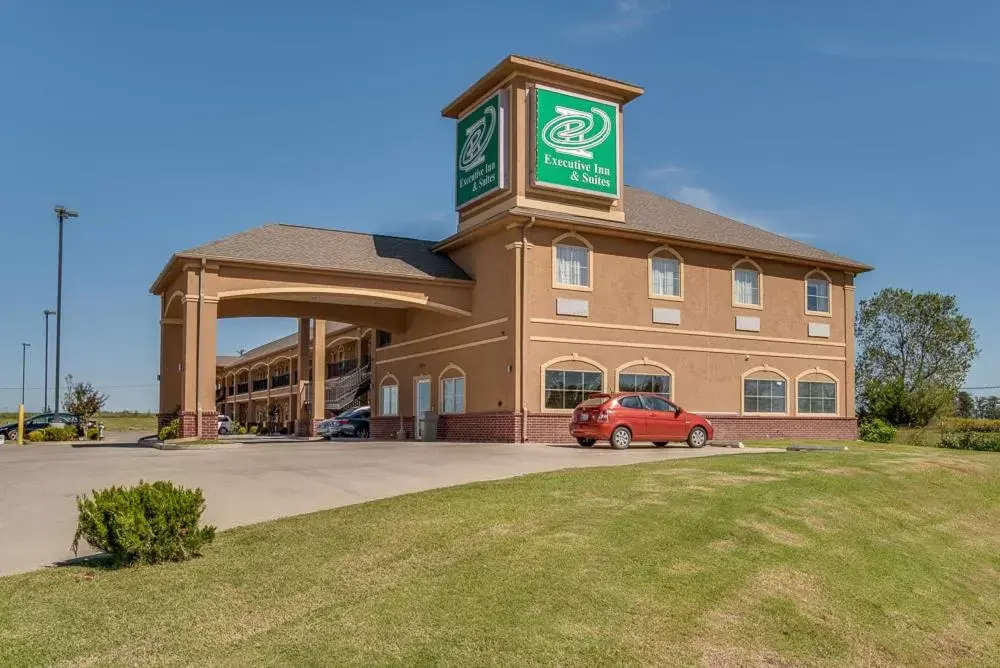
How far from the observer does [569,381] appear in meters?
28.4

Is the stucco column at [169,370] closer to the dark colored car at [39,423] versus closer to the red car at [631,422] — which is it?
the dark colored car at [39,423]

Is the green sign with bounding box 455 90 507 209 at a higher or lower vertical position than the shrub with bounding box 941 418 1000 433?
higher

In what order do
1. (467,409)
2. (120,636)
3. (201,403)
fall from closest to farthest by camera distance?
(120,636) → (201,403) → (467,409)

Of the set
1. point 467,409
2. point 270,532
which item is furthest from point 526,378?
point 270,532

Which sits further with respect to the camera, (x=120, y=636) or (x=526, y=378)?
(x=526, y=378)

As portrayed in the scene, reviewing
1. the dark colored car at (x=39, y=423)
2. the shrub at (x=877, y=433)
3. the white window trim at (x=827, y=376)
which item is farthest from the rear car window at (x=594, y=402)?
the dark colored car at (x=39, y=423)

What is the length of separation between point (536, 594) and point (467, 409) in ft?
71.7

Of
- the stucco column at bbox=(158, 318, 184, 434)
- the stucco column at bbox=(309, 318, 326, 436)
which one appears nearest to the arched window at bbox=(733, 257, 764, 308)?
the stucco column at bbox=(158, 318, 184, 434)

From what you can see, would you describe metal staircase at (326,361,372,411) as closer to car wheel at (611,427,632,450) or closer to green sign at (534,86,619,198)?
green sign at (534,86,619,198)

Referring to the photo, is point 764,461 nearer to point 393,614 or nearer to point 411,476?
point 411,476

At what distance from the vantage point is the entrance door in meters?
33.4

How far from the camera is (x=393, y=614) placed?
7.99 m

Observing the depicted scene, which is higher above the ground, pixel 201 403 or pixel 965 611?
pixel 201 403

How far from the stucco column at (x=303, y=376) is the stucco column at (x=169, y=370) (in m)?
9.91
